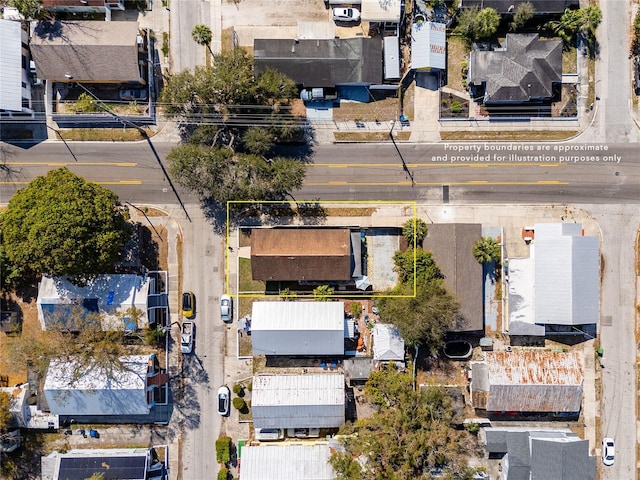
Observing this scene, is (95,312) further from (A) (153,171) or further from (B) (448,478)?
(B) (448,478)

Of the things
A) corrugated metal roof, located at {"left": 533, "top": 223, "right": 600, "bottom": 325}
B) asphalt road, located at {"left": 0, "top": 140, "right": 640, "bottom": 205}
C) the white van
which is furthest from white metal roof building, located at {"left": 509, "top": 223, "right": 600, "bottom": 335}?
the white van

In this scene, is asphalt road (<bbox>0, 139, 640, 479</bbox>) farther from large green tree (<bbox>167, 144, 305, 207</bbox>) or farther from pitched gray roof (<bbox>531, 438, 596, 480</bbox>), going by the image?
pitched gray roof (<bbox>531, 438, 596, 480</bbox>)

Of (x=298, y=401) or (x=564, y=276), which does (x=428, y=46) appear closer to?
(x=564, y=276)

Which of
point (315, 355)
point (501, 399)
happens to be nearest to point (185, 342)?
point (315, 355)

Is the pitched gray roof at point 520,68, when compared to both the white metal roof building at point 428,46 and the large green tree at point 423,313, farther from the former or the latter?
the large green tree at point 423,313

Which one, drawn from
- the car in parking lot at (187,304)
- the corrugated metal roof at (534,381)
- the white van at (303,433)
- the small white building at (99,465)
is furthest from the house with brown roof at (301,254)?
the small white building at (99,465)
